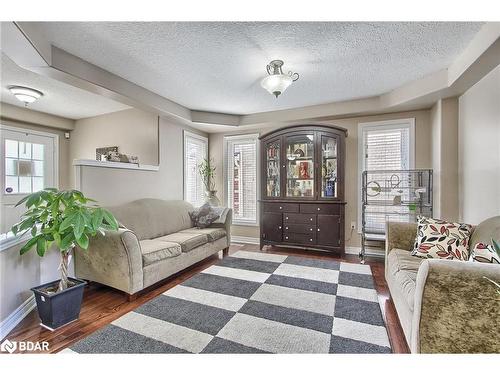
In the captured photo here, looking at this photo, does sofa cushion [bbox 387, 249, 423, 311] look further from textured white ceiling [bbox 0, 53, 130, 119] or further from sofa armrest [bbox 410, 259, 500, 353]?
textured white ceiling [bbox 0, 53, 130, 119]

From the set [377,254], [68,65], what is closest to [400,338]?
[377,254]

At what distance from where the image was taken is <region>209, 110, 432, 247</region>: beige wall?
3.56 m

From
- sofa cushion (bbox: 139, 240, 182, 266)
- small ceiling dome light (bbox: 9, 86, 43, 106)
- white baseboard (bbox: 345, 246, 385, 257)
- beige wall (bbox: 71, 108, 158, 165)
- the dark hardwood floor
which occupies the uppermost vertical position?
small ceiling dome light (bbox: 9, 86, 43, 106)

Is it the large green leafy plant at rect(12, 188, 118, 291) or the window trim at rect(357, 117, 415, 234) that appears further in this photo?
the window trim at rect(357, 117, 415, 234)

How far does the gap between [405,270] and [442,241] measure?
548 mm

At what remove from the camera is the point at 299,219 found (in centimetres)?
391

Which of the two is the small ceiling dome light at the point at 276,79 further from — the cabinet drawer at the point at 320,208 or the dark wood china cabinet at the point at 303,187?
the cabinet drawer at the point at 320,208

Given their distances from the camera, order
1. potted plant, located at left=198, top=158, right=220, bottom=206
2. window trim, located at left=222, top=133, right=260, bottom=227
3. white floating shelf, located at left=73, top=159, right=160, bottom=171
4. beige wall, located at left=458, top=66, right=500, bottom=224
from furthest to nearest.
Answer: potted plant, located at left=198, top=158, right=220, bottom=206, window trim, located at left=222, top=133, right=260, bottom=227, white floating shelf, located at left=73, top=159, right=160, bottom=171, beige wall, located at left=458, top=66, right=500, bottom=224

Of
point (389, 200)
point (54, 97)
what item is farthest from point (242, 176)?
point (54, 97)

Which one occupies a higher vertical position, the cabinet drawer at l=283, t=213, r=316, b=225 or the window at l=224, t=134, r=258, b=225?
the window at l=224, t=134, r=258, b=225

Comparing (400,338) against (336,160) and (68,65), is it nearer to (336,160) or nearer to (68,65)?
(336,160)

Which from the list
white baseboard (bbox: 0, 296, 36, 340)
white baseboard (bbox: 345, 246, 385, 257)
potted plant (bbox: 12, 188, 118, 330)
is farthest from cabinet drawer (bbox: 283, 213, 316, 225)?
white baseboard (bbox: 0, 296, 36, 340)

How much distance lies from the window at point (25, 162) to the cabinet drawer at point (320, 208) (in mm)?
4255

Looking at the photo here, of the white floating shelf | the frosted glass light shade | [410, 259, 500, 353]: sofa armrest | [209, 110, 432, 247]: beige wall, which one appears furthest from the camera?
[209, 110, 432, 247]: beige wall
